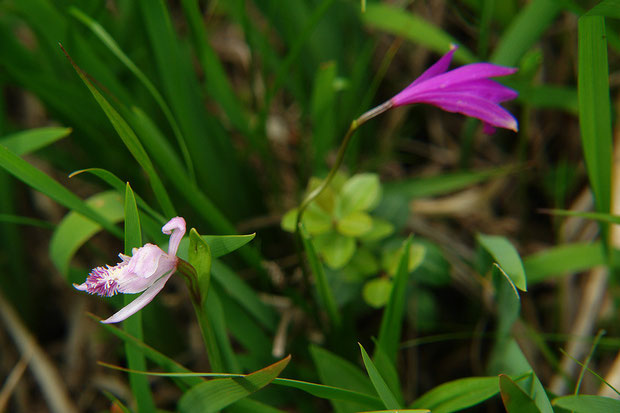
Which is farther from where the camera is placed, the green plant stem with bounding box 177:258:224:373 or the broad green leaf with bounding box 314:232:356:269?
the broad green leaf with bounding box 314:232:356:269

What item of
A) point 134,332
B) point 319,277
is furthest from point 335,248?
point 134,332

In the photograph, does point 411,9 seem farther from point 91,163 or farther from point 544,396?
point 544,396

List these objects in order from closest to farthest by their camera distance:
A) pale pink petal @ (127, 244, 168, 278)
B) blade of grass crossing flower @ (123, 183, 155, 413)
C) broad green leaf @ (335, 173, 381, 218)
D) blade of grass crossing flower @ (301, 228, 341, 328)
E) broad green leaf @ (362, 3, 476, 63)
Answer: pale pink petal @ (127, 244, 168, 278)
blade of grass crossing flower @ (123, 183, 155, 413)
blade of grass crossing flower @ (301, 228, 341, 328)
broad green leaf @ (335, 173, 381, 218)
broad green leaf @ (362, 3, 476, 63)

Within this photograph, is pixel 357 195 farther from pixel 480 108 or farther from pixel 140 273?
pixel 140 273

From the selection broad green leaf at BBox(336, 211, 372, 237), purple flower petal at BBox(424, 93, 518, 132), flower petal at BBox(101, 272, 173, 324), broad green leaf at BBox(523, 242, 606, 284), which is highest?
purple flower petal at BBox(424, 93, 518, 132)

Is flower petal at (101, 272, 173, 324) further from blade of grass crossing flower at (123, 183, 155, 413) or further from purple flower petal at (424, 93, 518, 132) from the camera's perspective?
purple flower petal at (424, 93, 518, 132)

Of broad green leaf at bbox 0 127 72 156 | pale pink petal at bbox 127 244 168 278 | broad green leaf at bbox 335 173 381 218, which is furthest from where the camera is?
broad green leaf at bbox 335 173 381 218

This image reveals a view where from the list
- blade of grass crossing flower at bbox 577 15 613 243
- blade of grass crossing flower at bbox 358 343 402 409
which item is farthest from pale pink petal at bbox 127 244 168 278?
blade of grass crossing flower at bbox 577 15 613 243

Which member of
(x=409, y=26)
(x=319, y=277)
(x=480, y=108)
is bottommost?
(x=319, y=277)
